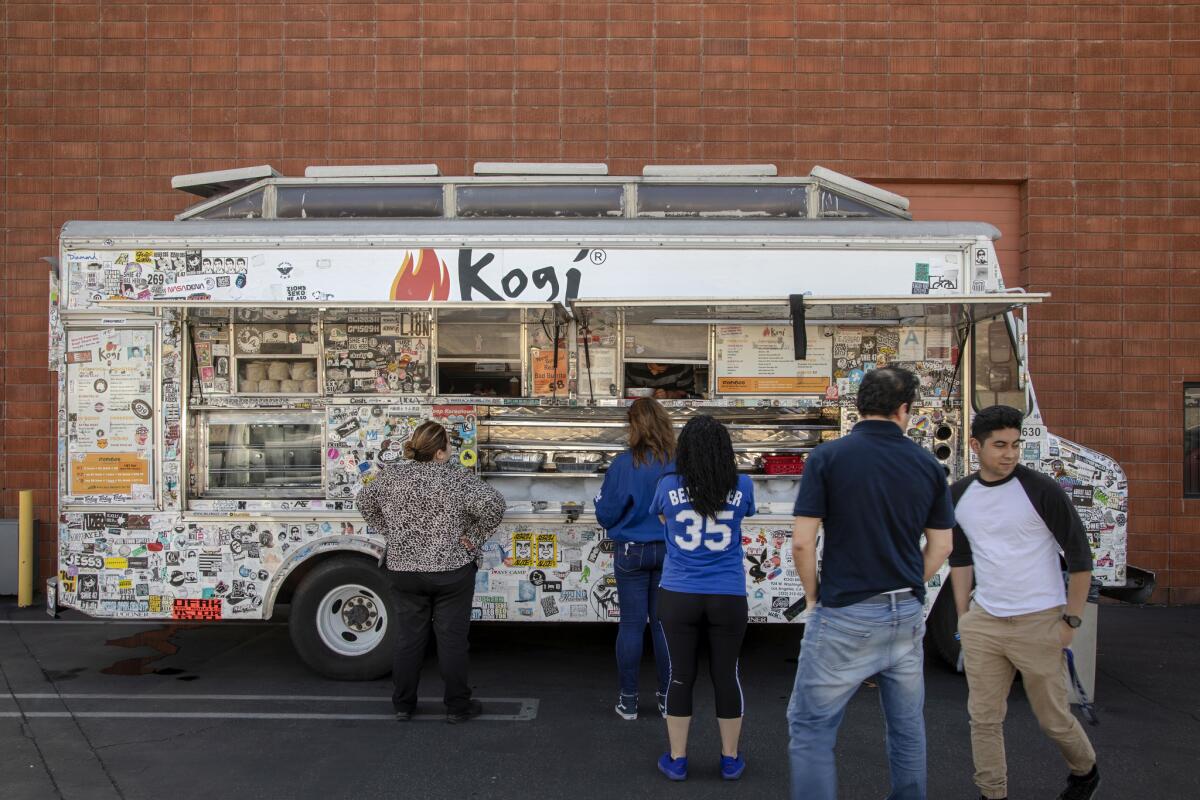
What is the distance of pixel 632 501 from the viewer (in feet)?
16.4

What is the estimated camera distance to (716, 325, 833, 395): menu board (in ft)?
20.5

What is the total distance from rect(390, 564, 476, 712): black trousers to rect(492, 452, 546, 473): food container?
3.92 ft

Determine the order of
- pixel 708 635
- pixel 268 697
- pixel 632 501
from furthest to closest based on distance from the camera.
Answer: pixel 268 697 → pixel 632 501 → pixel 708 635

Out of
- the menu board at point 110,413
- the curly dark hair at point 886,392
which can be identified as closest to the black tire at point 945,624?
the curly dark hair at point 886,392

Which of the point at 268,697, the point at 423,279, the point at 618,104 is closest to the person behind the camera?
the point at 268,697

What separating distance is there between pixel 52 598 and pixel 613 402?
4.10m

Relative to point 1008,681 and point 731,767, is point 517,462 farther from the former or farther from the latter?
point 1008,681

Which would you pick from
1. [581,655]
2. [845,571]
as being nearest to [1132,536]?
[581,655]

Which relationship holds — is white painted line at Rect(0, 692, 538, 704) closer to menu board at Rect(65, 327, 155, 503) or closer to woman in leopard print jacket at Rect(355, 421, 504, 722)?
woman in leopard print jacket at Rect(355, 421, 504, 722)

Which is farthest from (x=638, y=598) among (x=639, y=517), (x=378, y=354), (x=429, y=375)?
(x=378, y=354)

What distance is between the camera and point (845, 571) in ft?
11.3

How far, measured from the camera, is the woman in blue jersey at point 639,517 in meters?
5.01

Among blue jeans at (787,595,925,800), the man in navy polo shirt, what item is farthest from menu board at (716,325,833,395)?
blue jeans at (787,595,925,800)

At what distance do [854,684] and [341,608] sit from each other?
3918mm
